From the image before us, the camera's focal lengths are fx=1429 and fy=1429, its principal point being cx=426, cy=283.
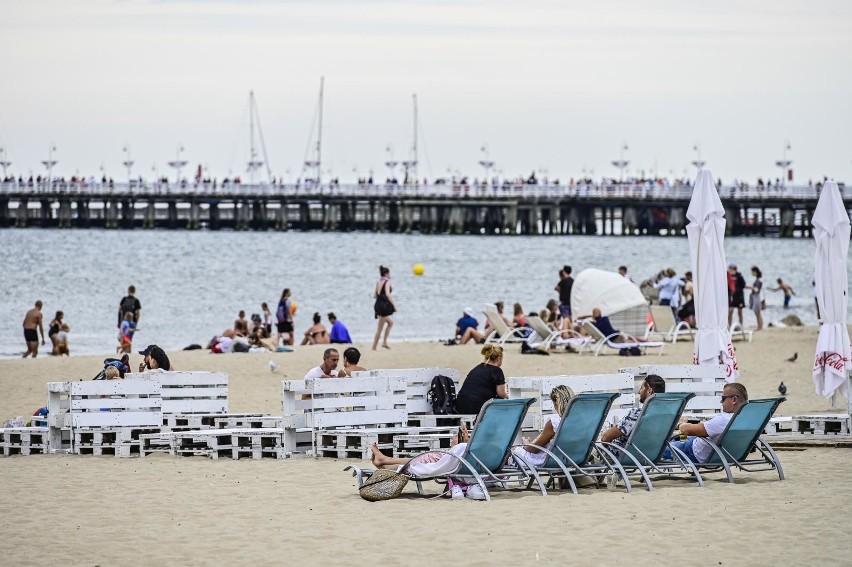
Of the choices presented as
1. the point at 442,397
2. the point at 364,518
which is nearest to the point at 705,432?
the point at 442,397

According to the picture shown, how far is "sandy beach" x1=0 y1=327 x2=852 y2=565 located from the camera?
20.6ft

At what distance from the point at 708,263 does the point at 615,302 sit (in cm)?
755

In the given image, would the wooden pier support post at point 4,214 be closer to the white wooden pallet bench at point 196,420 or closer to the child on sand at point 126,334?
the child on sand at point 126,334

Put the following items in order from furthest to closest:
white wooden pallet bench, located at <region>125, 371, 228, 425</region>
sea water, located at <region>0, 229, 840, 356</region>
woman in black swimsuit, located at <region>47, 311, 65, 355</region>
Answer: sea water, located at <region>0, 229, 840, 356</region>
woman in black swimsuit, located at <region>47, 311, 65, 355</region>
white wooden pallet bench, located at <region>125, 371, 228, 425</region>

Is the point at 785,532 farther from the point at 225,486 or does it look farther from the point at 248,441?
the point at 248,441

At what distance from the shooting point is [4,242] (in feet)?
261

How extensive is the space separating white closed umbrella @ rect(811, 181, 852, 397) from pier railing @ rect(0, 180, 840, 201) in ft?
212

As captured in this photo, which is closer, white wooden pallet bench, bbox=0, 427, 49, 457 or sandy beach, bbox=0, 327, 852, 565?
sandy beach, bbox=0, 327, 852, 565

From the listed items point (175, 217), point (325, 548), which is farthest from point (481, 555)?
point (175, 217)

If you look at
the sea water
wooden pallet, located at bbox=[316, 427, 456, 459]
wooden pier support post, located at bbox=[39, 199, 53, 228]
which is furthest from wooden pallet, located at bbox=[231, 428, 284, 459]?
wooden pier support post, located at bbox=[39, 199, 53, 228]

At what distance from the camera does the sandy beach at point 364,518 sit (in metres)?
6.29

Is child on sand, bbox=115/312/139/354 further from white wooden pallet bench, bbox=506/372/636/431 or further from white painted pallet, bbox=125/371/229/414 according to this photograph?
white wooden pallet bench, bbox=506/372/636/431

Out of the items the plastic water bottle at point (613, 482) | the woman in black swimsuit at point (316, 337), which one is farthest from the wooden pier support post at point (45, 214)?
the plastic water bottle at point (613, 482)

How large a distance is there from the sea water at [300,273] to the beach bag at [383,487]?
55.2 feet
